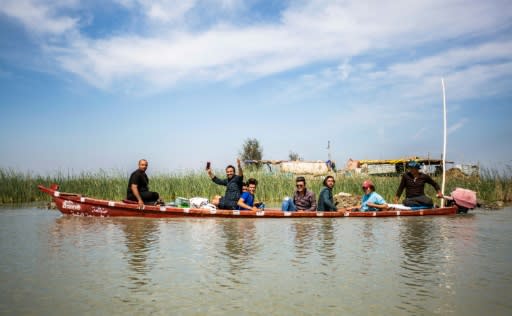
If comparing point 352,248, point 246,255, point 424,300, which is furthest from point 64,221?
point 424,300

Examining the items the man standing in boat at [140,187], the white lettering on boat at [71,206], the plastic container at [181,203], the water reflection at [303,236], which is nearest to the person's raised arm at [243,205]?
the water reflection at [303,236]

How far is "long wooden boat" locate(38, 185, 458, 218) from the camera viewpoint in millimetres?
9461

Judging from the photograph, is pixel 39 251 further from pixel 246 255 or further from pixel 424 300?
pixel 424 300

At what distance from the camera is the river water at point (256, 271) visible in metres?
3.45

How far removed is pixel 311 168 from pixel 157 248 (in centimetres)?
2398

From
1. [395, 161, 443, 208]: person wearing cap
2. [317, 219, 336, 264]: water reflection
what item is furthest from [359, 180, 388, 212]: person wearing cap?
[317, 219, 336, 264]: water reflection

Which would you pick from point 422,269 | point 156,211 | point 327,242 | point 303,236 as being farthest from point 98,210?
point 422,269

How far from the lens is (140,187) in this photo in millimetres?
9898

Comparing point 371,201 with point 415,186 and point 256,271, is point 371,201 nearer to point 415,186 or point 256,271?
point 415,186

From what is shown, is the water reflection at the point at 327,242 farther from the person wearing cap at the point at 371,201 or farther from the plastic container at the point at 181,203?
the plastic container at the point at 181,203

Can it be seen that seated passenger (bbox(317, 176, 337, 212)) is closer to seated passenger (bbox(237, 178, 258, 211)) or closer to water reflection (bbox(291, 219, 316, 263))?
water reflection (bbox(291, 219, 316, 263))

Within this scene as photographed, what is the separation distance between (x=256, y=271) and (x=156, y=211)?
5.45 m

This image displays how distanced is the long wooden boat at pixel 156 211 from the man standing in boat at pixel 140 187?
0.27 metres

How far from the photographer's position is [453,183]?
1700 centimetres
